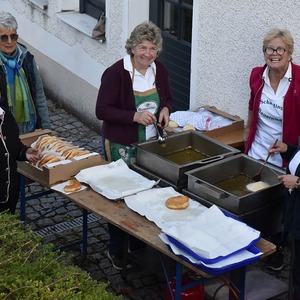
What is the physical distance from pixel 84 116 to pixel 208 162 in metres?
4.23

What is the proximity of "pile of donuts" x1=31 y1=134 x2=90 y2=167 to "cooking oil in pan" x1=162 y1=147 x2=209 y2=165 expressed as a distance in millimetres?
667

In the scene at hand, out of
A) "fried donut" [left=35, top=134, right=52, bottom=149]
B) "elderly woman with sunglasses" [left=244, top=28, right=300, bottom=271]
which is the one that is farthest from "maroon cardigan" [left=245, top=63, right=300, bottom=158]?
"fried donut" [left=35, top=134, right=52, bottom=149]

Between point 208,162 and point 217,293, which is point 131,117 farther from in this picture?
point 217,293

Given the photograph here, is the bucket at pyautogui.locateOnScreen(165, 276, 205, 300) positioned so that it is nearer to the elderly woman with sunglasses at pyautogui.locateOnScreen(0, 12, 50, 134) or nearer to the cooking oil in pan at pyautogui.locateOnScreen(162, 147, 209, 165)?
the cooking oil in pan at pyautogui.locateOnScreen(162, 147, 209, 165)

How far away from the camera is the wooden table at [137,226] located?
4.91 m

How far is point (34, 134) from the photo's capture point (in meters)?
6.59

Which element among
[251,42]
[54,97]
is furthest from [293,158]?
[54,97]

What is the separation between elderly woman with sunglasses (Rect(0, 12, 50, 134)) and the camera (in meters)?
6.75

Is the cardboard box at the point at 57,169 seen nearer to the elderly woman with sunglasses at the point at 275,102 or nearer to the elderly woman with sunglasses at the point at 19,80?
the elderly woman with sunglasses at the point at 19,80

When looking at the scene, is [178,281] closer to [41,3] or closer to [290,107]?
[290,107]

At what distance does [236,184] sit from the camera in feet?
18.5

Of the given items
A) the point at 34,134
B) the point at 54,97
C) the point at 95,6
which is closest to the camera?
the point at 34,134

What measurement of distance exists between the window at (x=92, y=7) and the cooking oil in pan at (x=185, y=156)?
3.73 m

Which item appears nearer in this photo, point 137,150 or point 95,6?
point 137,150
